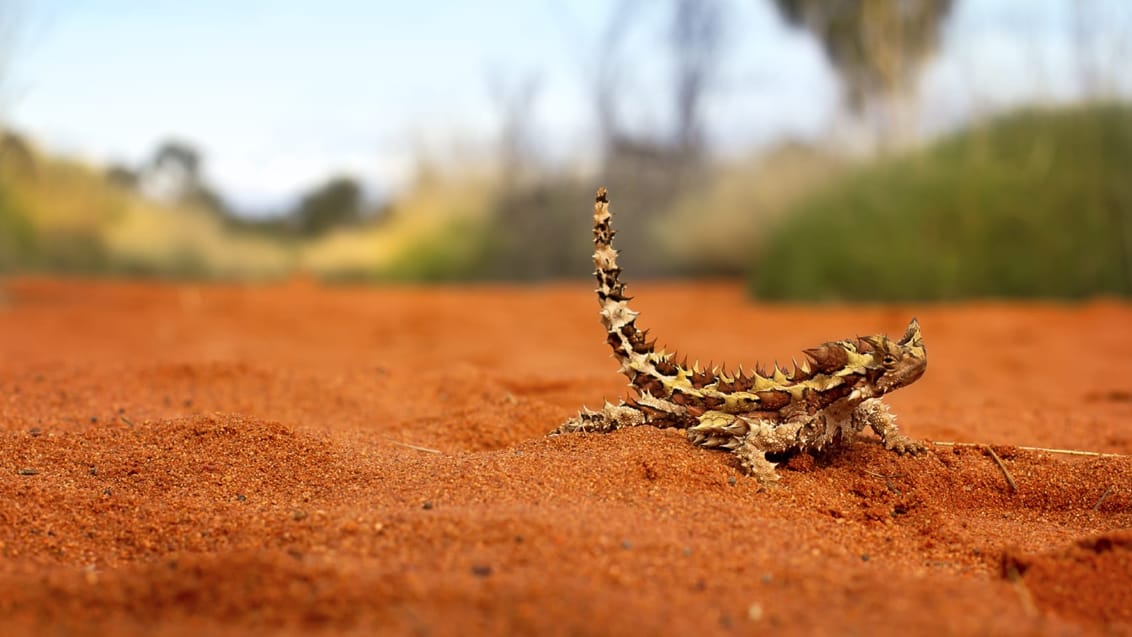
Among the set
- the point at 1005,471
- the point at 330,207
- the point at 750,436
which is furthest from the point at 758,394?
the point at 330,207

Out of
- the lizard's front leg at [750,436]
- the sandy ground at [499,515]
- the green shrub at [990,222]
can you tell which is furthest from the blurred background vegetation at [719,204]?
the lizard's front leg at [750,436]

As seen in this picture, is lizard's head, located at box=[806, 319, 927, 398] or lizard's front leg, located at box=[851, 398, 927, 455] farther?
lizard's front leg, located at box=[851, 398, 927, 455]

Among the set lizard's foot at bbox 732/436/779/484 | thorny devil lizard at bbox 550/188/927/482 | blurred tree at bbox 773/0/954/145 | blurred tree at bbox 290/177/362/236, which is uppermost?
blurred tree at bbox 773/0/954/145

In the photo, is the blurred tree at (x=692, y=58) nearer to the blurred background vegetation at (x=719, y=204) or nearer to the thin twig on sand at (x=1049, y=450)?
the blurred background vegetation at (x=719, y=204)

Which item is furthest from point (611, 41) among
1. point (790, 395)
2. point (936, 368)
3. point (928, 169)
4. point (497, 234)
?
point (790, 395)

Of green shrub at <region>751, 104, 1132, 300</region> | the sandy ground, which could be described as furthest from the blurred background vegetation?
the sandy ground

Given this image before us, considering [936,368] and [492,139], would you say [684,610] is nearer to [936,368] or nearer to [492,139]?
[936,368]

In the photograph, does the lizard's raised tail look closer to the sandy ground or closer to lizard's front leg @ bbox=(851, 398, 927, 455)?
the sandy ground
